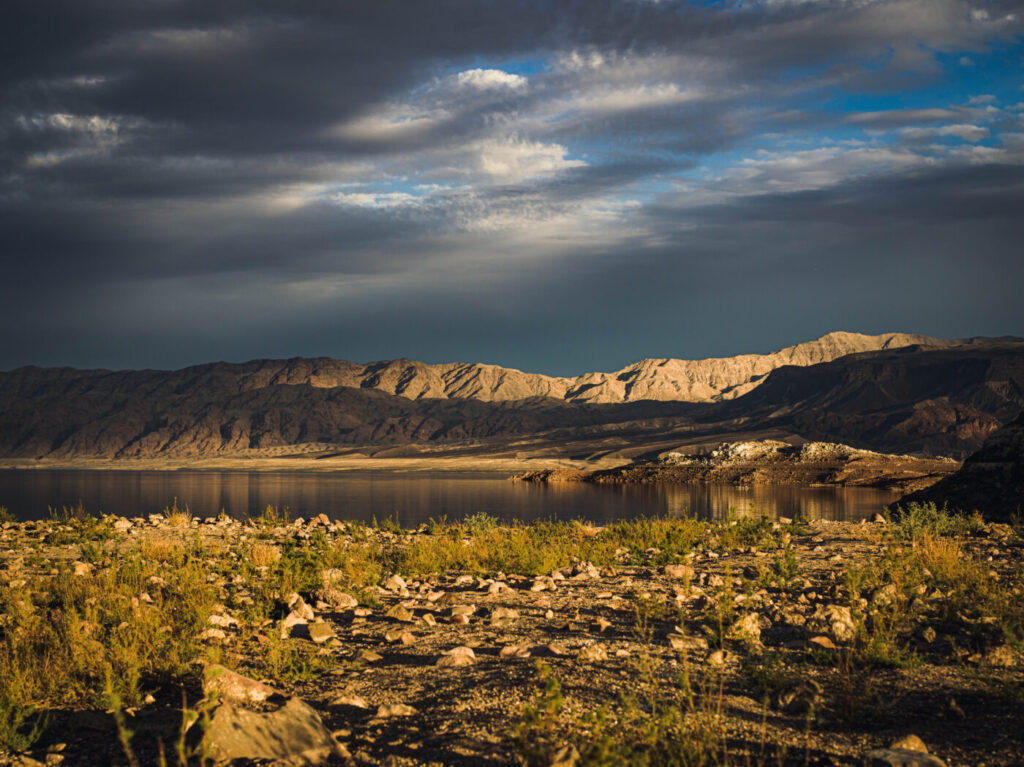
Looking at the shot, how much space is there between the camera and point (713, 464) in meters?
54.7

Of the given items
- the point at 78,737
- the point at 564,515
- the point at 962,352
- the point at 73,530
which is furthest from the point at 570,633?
the point at 962,352

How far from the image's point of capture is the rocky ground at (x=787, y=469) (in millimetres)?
47156

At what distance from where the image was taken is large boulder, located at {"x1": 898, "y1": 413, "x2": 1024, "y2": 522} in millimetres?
16922

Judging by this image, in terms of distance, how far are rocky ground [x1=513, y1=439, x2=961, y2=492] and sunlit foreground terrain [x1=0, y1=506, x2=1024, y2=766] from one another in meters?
38.5

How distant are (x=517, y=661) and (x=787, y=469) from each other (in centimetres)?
4825

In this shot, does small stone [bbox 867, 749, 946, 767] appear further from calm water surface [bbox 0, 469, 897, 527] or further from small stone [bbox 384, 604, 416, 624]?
calm water surface [bbox 0, 469, 897, 527]

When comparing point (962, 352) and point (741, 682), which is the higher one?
point (962, 352)

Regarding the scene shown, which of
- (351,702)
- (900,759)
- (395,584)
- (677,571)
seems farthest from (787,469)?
(900,759)

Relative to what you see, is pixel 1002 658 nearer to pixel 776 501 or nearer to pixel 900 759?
pixel 900 759

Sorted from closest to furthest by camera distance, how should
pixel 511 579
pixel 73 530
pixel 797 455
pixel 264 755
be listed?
pixel 264 755 → pixel 511 579 → pixel 73 530 → pixel 797 455

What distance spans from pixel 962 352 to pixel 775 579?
519 ft

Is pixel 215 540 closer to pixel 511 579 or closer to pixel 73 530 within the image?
pixel 73 530

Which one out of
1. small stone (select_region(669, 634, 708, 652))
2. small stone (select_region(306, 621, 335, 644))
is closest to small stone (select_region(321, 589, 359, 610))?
small stone (select_region(306, 621, 335, 644))

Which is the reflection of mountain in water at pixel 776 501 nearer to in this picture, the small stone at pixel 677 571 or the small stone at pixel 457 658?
the small stone at pixel 677 571
